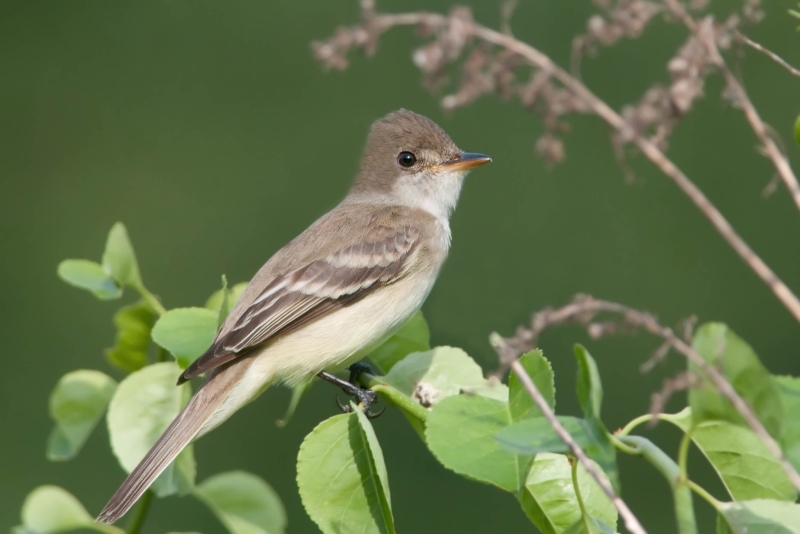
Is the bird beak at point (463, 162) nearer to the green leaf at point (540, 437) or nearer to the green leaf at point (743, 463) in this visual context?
the green leaf at point (743, 463)

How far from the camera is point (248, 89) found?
7.99 m

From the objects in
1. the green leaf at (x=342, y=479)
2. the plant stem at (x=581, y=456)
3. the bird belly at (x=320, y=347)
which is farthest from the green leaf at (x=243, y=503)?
the bird belly at (x=320, y=347)

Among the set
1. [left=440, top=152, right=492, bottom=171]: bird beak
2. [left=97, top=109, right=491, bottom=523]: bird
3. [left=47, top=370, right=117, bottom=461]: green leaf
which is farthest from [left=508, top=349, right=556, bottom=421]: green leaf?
[left=440, top=152, right=492, bottom=171]: bird beak

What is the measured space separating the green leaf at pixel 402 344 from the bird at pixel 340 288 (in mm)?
180

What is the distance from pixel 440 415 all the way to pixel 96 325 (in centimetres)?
627

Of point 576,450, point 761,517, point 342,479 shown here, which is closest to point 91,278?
point 342,479

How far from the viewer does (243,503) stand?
193 cm

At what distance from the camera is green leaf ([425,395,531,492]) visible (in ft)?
4.79

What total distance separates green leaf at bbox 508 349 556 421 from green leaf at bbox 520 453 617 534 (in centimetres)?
20

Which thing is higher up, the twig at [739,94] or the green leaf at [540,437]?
the twig at [739,94]

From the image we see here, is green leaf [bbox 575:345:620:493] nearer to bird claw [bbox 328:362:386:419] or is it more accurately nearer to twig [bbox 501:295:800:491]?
twig [bbox 501:295:800:491]

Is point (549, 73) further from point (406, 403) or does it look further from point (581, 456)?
point (406, 403)

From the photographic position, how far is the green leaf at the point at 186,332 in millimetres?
2230

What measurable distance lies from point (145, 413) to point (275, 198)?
18.0ft
